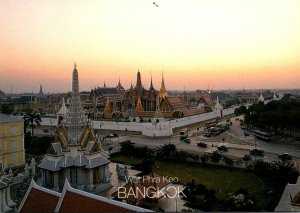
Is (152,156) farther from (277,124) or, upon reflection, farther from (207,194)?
(277,124)

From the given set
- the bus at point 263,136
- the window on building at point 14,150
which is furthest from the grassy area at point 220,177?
the bus at point 263,136

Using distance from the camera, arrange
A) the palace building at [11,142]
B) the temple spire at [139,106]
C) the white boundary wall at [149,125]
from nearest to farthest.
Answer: the palace building at [11,142] → the white boundary wall at [149,125] → the temple spire at [139,106]

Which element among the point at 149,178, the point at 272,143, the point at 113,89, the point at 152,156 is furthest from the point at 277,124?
the point at 113,89

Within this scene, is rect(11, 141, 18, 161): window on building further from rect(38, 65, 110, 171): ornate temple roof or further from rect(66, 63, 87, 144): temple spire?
rect(66, 63, 87, 144): temple spire

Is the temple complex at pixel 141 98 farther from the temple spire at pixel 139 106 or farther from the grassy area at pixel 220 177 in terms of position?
the grassy area at pixel 220 177

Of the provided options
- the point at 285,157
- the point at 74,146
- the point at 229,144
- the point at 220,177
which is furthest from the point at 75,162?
the point at 229,144

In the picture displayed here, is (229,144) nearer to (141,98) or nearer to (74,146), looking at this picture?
(74,146)
